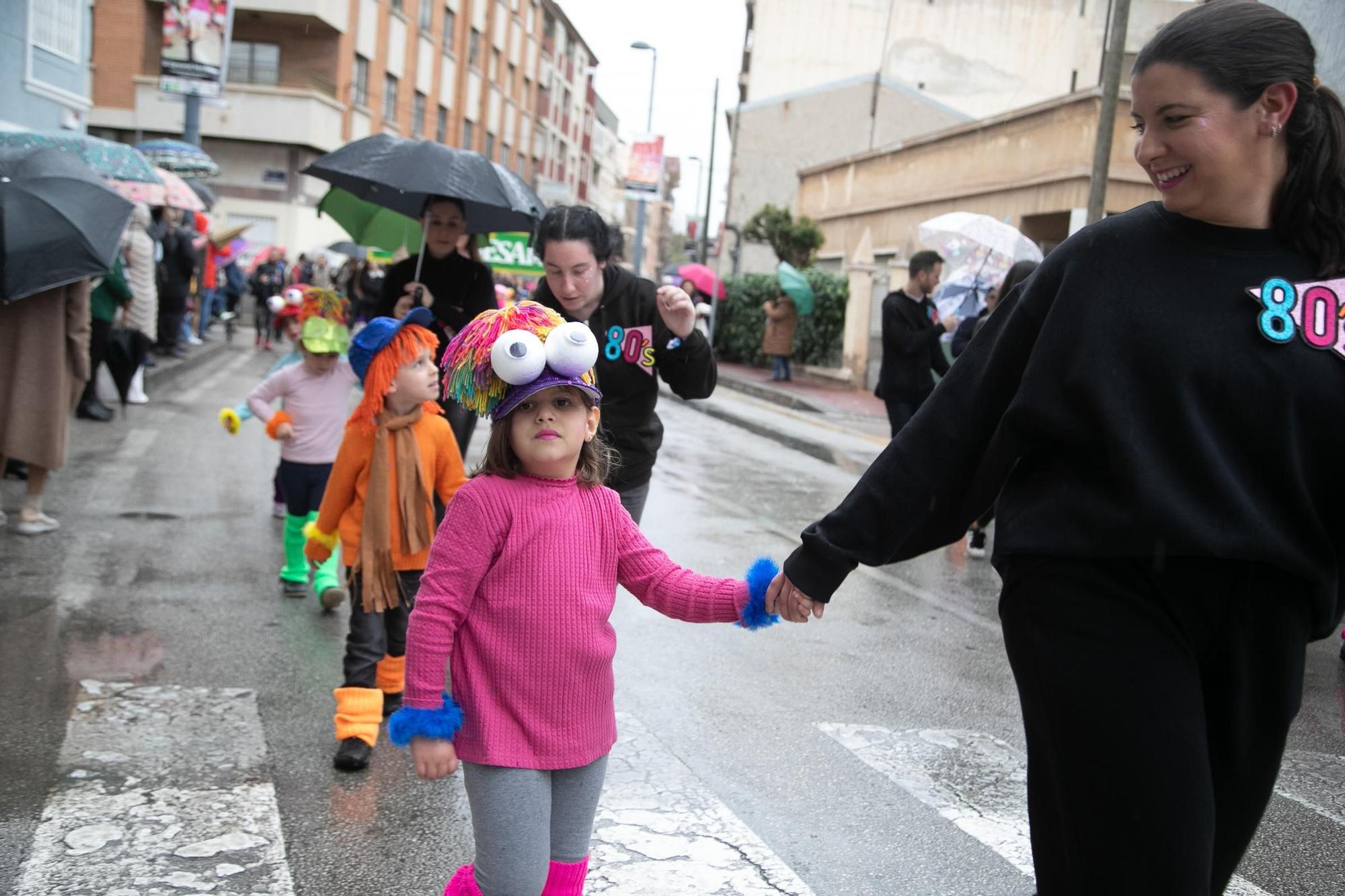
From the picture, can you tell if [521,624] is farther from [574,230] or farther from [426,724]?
[574,230]

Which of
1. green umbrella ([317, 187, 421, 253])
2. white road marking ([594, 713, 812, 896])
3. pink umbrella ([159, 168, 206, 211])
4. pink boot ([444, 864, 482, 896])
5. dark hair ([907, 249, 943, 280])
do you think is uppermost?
pink umbrella ([159, 168, 206, 211])

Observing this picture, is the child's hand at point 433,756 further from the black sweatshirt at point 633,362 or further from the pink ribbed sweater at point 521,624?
the black sweatshirt at point 633,362

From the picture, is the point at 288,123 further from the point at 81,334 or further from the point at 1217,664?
the point at 1217,664

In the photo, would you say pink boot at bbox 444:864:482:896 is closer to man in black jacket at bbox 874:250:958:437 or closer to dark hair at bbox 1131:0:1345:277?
dark hair at bbox 1131:0:1345:277

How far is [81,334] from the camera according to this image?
745 centimetres

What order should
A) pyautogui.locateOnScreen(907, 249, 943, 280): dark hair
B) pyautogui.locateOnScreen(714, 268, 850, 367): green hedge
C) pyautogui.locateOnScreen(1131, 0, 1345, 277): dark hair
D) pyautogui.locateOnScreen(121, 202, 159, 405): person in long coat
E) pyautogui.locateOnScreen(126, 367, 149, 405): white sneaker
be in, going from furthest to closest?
pyautogui.locateOnScreen(714, 268, 850, 367): green hedge → pyautogui.locateOnScreen(126, 367, 149, 405): white sneaker → pyautogui.locateOnScreen(121, 202, 159, 405): person in long coat → pyautogui.locateOnScreen(907, 249, 943, 280): dark hair → pyautogui.locateOnScreen(1131, 0, 1345, 277): dark hair

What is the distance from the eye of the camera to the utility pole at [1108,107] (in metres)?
13.8

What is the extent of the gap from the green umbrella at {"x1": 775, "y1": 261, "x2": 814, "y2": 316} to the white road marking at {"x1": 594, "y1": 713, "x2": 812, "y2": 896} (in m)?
21.9

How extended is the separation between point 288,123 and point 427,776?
36.5 m

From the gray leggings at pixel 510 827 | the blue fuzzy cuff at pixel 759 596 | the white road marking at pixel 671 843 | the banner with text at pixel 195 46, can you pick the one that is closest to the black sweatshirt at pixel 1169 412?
the blue fuzzy cuff at pixel 759 596

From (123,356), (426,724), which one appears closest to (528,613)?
(426,724)

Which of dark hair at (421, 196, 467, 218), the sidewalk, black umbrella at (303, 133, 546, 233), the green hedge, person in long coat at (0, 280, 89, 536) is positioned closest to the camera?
black umbrella at (303, 133, 546, 233)

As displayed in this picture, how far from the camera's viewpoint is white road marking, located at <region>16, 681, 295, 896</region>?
3.36 metres

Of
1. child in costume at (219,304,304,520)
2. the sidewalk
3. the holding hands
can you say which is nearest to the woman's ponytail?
the holding hands
